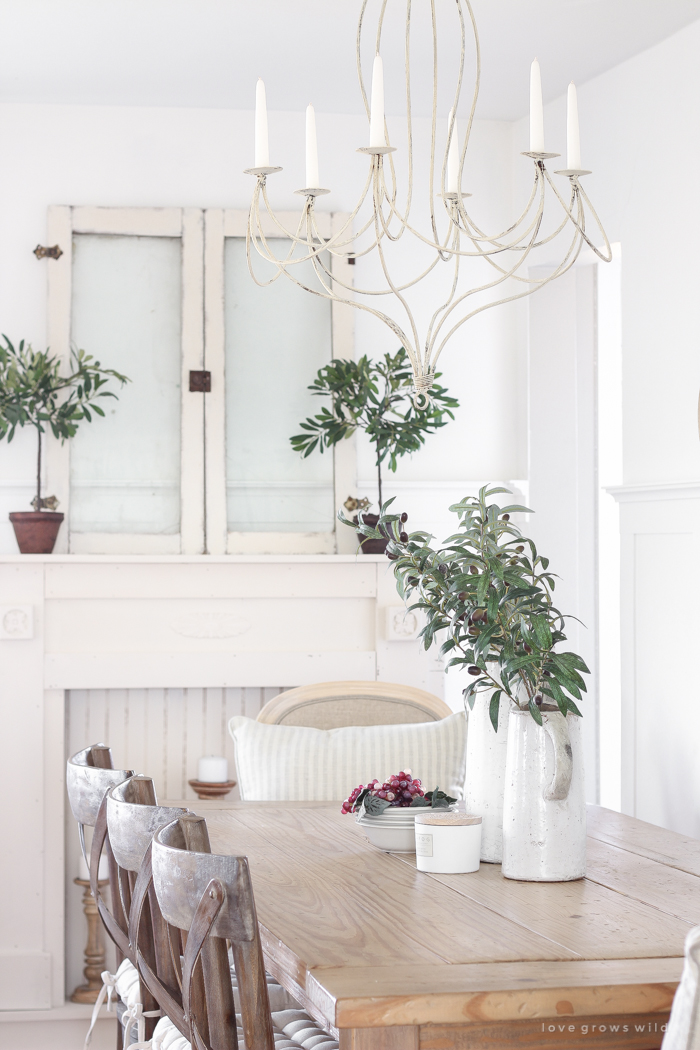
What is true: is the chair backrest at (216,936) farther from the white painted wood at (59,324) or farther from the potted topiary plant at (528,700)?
the white painted wood at (59,324)

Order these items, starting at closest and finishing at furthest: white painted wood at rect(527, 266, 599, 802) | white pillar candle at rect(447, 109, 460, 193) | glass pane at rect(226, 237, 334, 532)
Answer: white pillar candle at rect(447, 109, 460, 193), glass pane at rect(226, 237, 334, 532), white painted wood at rect(527, 266, 599, 802)

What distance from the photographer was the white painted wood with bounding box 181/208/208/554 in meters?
3.66

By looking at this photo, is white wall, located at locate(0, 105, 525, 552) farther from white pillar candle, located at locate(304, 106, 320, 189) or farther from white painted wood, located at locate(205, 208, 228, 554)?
white pillar candle, located at locate(304, 106, 320, 189)

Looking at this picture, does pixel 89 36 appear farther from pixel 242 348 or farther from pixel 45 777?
pixel 45 777

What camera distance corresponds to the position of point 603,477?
12.8 ft

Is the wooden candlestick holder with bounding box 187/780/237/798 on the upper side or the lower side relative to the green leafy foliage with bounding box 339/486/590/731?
lower

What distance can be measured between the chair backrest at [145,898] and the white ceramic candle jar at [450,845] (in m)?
0.46

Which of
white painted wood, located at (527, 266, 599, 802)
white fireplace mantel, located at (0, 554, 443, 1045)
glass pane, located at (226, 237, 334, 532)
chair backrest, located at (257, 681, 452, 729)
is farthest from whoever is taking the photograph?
white painted wood, located at (527, 266, 599, 802)

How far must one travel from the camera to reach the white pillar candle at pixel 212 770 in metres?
3.48

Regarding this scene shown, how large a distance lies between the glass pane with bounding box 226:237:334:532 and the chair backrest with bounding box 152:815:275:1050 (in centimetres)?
233

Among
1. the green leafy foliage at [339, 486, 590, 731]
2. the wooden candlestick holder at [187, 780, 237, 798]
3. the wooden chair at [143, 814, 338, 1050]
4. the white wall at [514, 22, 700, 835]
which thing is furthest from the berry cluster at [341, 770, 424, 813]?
the wooden candlestick holder at [187, 780, 237, 798]

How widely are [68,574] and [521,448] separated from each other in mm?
1600

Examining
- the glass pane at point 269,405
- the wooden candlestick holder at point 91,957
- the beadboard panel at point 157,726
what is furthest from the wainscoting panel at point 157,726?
the glass pane at point 269,405

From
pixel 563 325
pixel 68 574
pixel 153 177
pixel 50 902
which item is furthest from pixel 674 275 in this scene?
pixel 50 902
